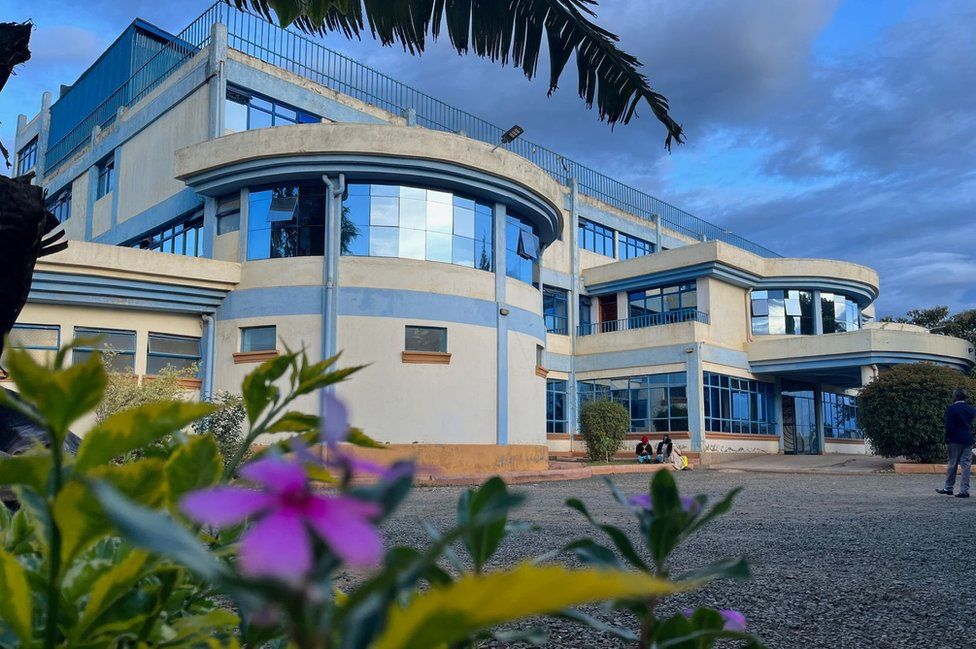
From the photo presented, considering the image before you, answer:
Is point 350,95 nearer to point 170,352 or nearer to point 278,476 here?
point 170,352

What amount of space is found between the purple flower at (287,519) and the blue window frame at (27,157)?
38.6m

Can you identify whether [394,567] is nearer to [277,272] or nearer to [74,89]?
[277,272]

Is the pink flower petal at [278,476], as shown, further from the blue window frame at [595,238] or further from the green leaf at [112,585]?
the blue window frame at [595,238]

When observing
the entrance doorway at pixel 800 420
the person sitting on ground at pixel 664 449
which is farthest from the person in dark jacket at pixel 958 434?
the entrance doorway at pixel 800 420

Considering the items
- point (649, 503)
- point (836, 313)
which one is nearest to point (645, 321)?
point (836, 313)

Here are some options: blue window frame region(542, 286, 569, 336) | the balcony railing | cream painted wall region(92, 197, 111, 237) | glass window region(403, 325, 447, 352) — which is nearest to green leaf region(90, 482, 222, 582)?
glass window region(403, 325, 447, 352)

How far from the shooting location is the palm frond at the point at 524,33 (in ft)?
17.9

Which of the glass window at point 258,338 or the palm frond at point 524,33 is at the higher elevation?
the palm frond at point 524,33

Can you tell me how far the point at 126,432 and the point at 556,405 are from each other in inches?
1141

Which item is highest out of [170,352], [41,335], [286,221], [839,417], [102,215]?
[102,215]

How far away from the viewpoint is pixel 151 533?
0.32 meters

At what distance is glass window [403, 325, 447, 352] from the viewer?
55.7ft

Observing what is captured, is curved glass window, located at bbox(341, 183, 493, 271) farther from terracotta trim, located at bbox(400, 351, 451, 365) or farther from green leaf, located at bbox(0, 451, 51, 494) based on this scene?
green leaf, located at bbox(0, 451, 51, 494)

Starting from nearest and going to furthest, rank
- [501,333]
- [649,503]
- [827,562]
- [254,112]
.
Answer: [649,503] < [827,562] < [501,333] < [254,112]
